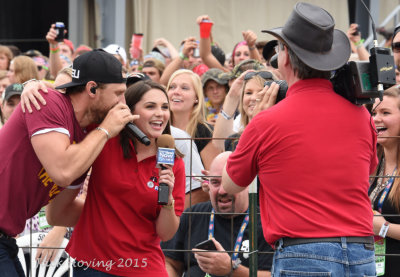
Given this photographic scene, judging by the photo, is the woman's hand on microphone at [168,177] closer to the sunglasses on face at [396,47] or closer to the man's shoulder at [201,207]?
the man's shoulder at [201,207]

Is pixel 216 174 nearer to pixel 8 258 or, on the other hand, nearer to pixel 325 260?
pixel 8 258

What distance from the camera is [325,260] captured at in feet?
10.1

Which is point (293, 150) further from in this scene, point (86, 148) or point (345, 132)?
point (86, 148)

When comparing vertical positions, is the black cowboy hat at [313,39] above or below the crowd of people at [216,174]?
above

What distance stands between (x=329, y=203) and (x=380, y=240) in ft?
4.74

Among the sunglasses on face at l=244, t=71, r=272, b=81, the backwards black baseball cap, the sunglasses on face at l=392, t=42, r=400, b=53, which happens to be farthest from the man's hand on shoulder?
the sunglasses on face at l=392, t=42, r=400, b=53

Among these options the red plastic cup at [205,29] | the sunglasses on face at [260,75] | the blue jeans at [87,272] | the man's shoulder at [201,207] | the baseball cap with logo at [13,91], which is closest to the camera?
the blue jeans at [87,272]

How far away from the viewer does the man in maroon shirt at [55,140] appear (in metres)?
3.48

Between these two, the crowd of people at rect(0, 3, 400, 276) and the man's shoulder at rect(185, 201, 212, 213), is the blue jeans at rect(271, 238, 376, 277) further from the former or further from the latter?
the man's shoulder at rect(185, 201, 212, 213)

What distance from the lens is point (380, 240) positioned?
4.45 metres

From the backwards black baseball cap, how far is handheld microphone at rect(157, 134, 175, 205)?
1.26 ft

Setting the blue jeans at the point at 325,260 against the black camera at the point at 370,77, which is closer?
the blue jeans at the point at 325,260

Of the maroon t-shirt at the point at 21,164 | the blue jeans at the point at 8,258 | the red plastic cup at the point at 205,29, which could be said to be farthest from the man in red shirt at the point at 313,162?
the red plastic cup at the point at 205,29

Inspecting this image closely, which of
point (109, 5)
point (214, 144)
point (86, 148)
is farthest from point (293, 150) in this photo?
point (109, 5)
